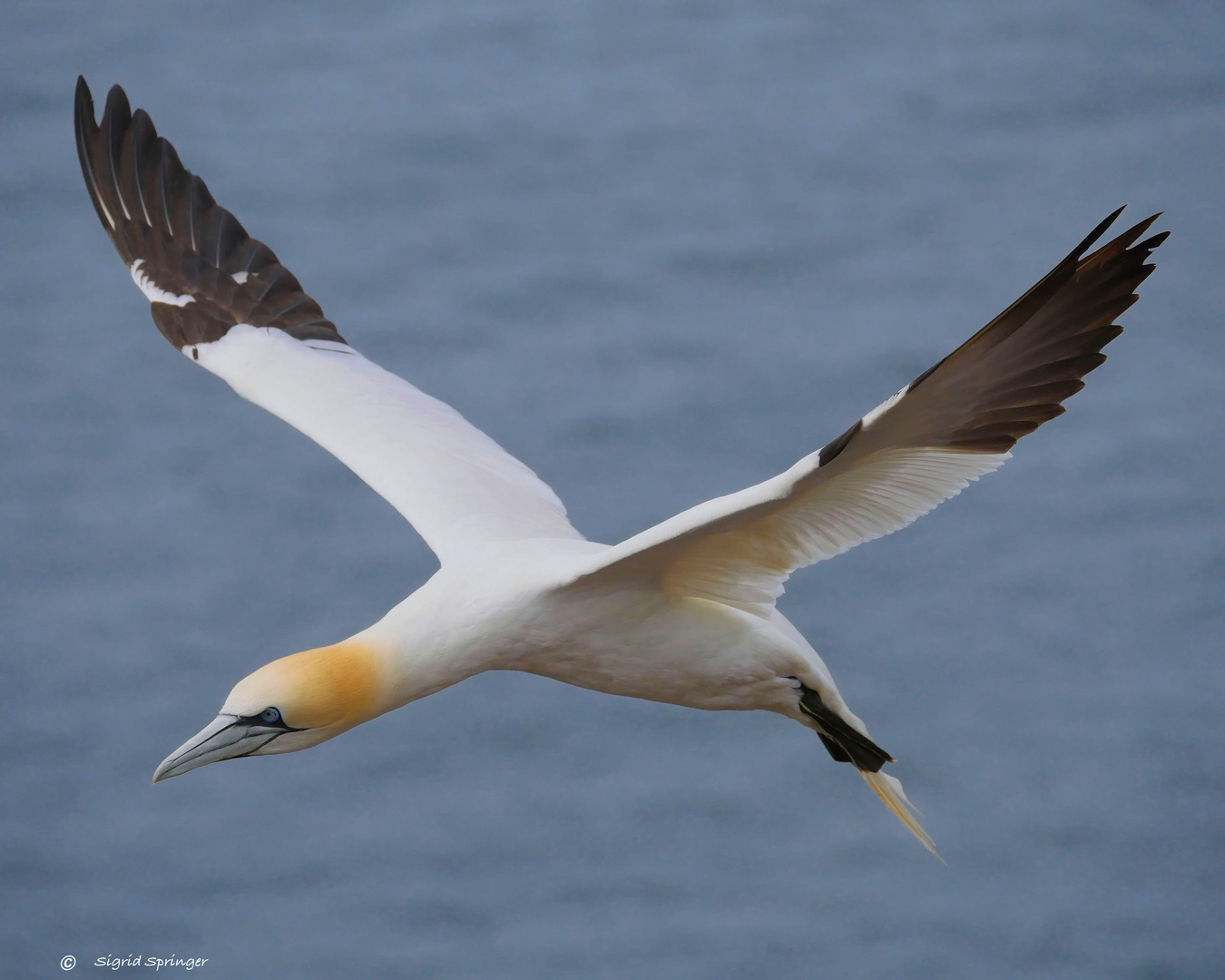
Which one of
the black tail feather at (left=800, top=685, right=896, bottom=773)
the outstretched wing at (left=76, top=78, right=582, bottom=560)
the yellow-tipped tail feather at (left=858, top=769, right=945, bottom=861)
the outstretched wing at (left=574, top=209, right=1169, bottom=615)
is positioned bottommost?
the yellow-tipped tail feather at (left=858, top=769, right=945, bottom=861)

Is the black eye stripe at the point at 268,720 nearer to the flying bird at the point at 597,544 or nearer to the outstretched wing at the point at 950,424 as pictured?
the flying bird at the point at 597,544

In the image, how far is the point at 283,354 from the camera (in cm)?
862

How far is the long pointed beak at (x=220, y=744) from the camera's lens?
257 inches

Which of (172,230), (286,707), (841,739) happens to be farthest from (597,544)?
(172,230)

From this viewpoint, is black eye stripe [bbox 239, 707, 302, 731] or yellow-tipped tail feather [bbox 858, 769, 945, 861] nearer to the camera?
black eye stripe [bbox 239, 707, 302, 731]

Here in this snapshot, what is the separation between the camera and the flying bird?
19.5 feet

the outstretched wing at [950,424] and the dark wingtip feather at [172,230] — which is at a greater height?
the dark wingtip feather at [172,230]

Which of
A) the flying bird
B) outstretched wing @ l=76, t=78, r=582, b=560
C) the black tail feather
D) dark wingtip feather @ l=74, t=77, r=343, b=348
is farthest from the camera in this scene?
dark wingtip feather @ l=74, t=77, r=343, b=348

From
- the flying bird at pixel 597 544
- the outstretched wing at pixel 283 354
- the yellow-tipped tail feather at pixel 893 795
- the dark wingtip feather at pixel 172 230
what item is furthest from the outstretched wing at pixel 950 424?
the dark wingtip feather at pixel 172 230

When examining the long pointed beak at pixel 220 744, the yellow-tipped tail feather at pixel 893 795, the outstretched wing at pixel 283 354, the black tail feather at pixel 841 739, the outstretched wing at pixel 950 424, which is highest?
the outstretched wing at pixel 283 354

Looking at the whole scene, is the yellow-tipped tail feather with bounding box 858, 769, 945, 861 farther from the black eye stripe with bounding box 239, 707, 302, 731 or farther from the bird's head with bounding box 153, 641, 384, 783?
the black eye stripe with bounding box 239, 707, 302, 731

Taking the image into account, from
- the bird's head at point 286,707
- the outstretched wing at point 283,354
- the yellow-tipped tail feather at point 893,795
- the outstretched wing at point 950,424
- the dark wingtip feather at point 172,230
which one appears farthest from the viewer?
the dark wingtip feather at point 172,230

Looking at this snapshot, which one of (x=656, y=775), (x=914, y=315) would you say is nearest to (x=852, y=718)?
(x=656, y=775)

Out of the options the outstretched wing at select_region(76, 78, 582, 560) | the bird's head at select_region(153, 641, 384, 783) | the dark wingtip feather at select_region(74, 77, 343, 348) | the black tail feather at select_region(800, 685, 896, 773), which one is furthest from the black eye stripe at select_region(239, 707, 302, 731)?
the dark wingtip feather at select_region(74, 77, 343, 348)
